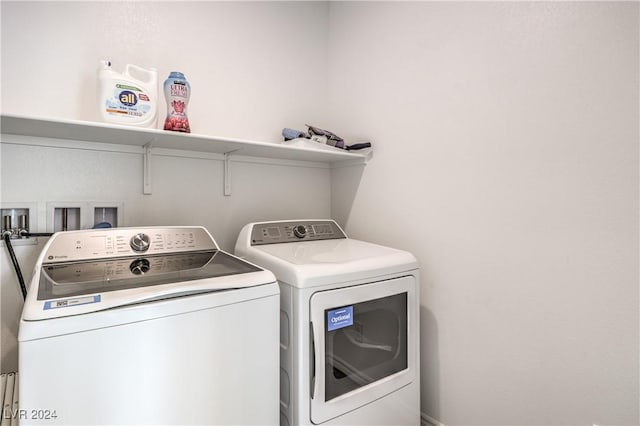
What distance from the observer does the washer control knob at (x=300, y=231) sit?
190cm

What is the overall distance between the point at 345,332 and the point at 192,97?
1.50 m

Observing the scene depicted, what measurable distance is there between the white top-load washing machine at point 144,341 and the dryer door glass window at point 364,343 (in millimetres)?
257

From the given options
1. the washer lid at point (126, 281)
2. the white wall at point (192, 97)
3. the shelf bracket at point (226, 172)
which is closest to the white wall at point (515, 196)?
the white wall at point (192, 97)

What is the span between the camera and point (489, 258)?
59.4 inches

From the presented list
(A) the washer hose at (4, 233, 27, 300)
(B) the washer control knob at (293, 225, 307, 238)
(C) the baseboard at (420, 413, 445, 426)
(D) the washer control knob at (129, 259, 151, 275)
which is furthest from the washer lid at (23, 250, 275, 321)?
(C) the baseboard at (420, 413, 445, 426)

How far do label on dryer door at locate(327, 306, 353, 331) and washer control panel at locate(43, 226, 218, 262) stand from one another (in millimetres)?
672

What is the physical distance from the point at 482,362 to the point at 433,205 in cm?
80

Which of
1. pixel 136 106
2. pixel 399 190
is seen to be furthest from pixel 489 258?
pixel 136 106

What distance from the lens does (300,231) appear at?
1926 millimetres

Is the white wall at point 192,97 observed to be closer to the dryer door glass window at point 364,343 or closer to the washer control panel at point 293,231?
the washer control panel at point 293,231

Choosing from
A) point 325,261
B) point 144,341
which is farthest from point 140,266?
point 325,261

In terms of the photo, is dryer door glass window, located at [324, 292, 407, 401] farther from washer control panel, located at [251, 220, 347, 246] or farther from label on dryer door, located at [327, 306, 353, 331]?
washer control panel, located at [251, 220, 347, 246]

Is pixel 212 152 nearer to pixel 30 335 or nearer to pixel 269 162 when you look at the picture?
pixel 269 162

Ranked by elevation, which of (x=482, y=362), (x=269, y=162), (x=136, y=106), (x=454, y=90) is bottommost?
(x=482, y=362)
